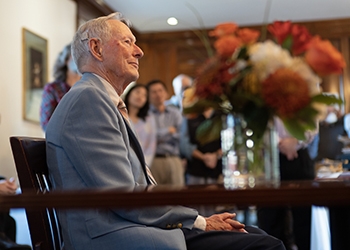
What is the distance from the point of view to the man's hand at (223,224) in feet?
6.07

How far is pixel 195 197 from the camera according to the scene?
3.05 ft

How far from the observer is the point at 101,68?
2014mm

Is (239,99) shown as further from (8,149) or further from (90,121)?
(8,149)

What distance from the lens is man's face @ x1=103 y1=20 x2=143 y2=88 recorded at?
2.02 metres

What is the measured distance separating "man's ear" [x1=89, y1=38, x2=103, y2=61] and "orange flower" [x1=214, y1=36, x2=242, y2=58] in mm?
757

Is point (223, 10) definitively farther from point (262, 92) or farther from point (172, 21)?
point (262, 92)

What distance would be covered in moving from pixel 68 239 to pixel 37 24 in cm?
443

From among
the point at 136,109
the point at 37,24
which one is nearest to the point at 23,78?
the point at 37,24

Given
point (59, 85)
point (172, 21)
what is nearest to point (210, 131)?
point (59, 85)

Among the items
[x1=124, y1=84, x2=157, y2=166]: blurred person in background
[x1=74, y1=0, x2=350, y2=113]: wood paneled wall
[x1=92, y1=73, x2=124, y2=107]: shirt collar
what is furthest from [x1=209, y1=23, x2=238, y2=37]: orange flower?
[x1=74, y1=0, x2=350, y2=113]: wood paneled wall

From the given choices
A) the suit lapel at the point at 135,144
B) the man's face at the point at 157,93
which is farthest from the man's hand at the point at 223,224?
the man's face at the point at 157,93

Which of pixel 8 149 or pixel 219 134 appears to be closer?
pixel 219 134

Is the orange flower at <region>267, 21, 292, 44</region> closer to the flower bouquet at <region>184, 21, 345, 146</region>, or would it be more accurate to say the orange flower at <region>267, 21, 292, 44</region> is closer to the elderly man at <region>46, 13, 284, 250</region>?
the flower bouquet at <region>184, 21, 345, 146</region>

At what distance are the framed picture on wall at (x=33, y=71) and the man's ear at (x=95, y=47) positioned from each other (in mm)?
3447
